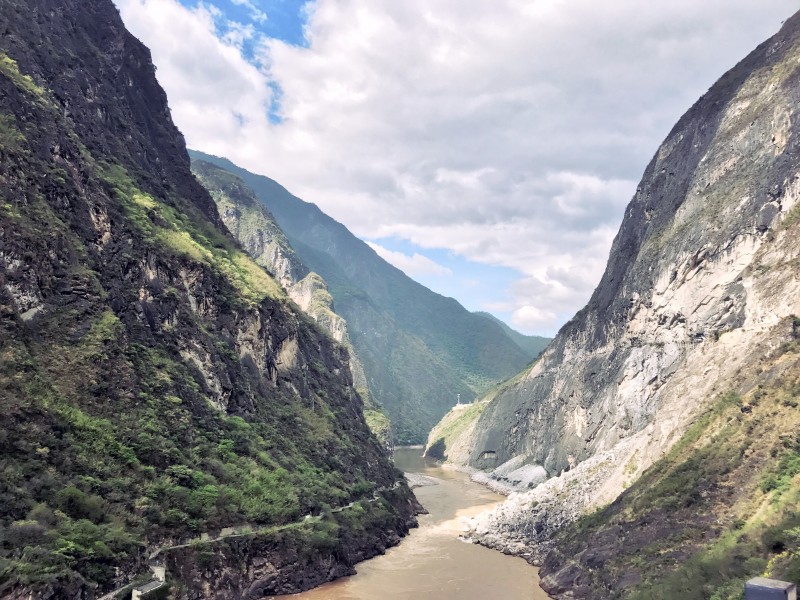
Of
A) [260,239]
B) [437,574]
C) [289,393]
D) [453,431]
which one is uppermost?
[260,239]

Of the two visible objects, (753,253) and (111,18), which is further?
(111,18)

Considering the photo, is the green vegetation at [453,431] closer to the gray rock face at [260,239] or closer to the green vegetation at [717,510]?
the gray rock face at [260,239]

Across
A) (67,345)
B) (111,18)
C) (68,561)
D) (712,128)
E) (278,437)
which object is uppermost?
(111,18)

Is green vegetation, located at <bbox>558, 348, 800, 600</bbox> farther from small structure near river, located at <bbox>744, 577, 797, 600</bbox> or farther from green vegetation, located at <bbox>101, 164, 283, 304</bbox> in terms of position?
green vegetation, located at <bbox>101, 164, 283, 304</bbox>

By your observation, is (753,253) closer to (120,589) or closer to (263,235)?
(120,589)

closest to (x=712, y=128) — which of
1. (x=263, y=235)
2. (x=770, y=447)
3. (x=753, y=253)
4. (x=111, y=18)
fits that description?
(x=753, y=253)

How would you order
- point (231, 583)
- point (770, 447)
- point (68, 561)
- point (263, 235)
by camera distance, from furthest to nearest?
point (263, 235)
point (231, 583)
point (770, 447)
point (68, 561)

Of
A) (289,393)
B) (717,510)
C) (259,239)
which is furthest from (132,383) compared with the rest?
(259,239)

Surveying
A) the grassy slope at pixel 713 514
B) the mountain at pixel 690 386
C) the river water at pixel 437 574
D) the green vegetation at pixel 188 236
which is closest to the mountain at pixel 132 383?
the green vegetation at pixel 188 236

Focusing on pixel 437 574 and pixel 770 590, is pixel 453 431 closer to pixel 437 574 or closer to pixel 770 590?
pixel 437 574
